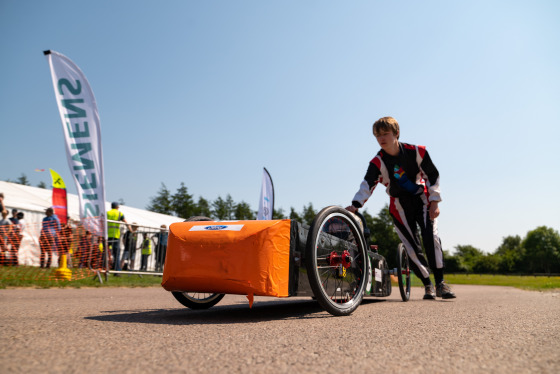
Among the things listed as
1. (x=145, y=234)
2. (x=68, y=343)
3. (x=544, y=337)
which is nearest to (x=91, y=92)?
(x=145, y=234)

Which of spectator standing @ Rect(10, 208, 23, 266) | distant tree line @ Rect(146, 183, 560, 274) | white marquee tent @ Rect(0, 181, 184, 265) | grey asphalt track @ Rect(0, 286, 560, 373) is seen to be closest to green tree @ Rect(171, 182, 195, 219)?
distant tree line @ Rect(146, 183, 560, 274)

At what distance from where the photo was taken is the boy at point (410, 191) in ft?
15.0

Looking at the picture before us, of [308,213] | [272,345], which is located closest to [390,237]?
[308,213]

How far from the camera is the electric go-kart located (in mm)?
2570

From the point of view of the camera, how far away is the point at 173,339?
185 centimetres

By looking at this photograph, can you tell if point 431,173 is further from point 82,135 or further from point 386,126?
point 82,135

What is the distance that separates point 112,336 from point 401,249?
13.5ft

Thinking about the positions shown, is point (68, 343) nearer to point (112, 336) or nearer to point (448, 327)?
point (112, 336)

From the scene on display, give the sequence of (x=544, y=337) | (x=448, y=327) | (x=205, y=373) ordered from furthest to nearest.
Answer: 1. (x=448, y=327)
2. (x=544, y=337)
3. (x=205, y=373)

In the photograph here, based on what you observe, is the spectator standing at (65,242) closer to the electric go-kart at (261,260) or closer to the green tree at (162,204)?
the electric go-kart at (261,260)

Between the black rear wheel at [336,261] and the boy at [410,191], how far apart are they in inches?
32.4

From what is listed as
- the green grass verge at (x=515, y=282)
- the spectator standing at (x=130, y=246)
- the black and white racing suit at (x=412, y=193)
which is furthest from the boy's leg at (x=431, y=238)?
the spectator standing at (x=130, y=246)

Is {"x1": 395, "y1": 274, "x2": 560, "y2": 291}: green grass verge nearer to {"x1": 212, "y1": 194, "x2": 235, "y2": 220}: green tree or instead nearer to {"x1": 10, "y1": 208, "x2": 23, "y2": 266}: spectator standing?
{"x1": 10, "y1": 208, "x2": 23, "y2": 266}: spectator standing

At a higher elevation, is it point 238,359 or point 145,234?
point 145,234
